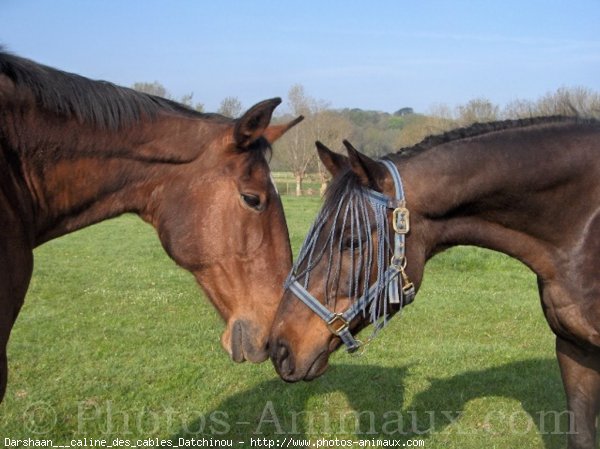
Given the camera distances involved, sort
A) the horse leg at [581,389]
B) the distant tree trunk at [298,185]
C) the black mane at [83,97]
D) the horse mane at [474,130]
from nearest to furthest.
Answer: the black mane at [83,97] < the horse mane at [474,130] < the horse leg at [581,389] < the distant tree trunk at [298,185]

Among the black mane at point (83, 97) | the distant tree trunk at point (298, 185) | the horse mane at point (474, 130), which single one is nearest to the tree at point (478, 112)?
the horse mane at point (474, 130)

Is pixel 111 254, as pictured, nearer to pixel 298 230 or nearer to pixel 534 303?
pixel 298 230

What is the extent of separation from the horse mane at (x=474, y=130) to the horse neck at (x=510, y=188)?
4cm

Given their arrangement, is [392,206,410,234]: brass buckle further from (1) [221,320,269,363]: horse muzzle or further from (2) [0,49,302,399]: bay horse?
(1) [221,320,269,363]: horse muzzle

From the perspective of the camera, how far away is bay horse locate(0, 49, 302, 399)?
2.94 meters

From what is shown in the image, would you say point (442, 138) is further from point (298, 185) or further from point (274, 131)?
point (298, 185)

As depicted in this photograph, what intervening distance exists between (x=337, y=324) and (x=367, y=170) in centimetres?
79

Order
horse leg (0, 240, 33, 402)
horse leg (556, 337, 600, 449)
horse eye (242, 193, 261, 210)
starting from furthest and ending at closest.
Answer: horse leg (556, 337, 600, 449)
horse eye (242, 193, 261, 210)
horse leg (0, 240, 33, 402)

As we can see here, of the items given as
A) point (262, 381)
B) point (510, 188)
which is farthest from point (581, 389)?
point (262, 381)

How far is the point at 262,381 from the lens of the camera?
6.29 m

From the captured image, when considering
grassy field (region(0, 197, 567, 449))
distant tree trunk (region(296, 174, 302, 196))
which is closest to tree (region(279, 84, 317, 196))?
distant tree trunk (region(296, 174, 302, 196))

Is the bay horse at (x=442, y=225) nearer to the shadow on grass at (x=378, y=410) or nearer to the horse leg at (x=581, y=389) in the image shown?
the horse leg at (x=581, y=389)

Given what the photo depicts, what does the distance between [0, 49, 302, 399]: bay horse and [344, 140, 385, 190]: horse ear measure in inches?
17.7

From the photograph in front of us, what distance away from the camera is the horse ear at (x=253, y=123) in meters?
3.02
